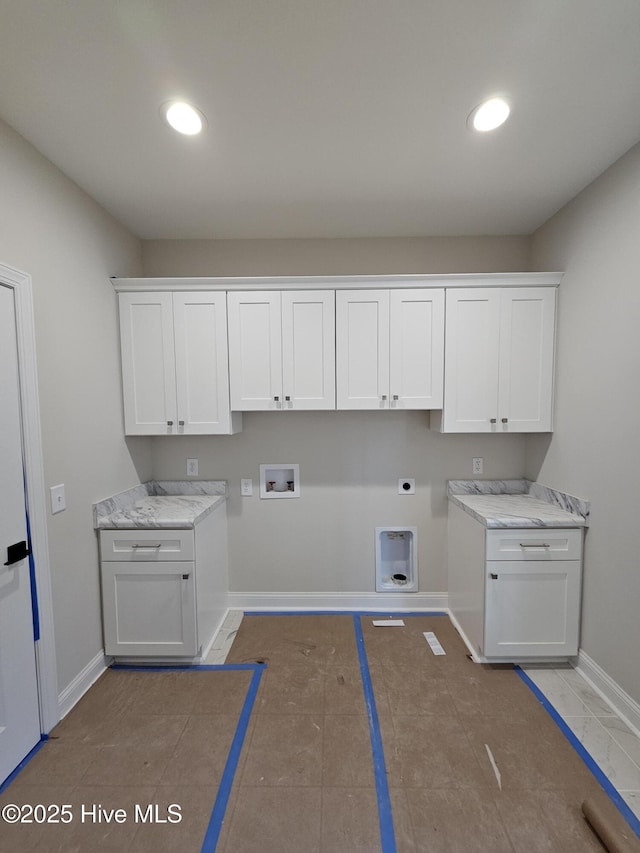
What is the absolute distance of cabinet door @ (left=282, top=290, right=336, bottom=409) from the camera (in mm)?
2250

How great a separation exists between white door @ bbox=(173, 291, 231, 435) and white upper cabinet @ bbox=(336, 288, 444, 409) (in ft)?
2.58

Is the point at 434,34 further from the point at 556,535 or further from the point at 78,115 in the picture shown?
the point at 556,535

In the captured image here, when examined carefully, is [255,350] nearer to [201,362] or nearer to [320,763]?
[201,362]

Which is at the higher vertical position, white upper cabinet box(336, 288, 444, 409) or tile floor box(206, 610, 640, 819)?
white upper cabinet box(336, 288, 444, 409)

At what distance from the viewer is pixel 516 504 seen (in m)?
2.28

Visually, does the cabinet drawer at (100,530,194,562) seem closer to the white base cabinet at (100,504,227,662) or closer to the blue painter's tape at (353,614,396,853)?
the white base cabinet at (100,504,227,662)

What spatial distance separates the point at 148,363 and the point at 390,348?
1.63m

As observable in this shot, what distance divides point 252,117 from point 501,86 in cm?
102

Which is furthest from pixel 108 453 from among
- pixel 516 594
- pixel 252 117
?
pixel 516 594

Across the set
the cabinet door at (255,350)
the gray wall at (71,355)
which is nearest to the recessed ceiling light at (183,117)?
the gray wall at (71,355)

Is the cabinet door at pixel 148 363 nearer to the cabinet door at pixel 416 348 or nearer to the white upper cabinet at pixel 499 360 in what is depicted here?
the cabinet door at pixel 416 348

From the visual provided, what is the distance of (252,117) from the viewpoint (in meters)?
1.47

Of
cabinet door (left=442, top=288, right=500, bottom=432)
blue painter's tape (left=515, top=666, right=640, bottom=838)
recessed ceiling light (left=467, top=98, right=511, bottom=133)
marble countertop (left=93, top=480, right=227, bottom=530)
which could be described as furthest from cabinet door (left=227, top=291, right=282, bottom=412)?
blue painter's tape (left=515, top=666, right=640, bottom=838)

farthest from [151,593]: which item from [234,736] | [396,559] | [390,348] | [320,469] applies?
[390,348]
